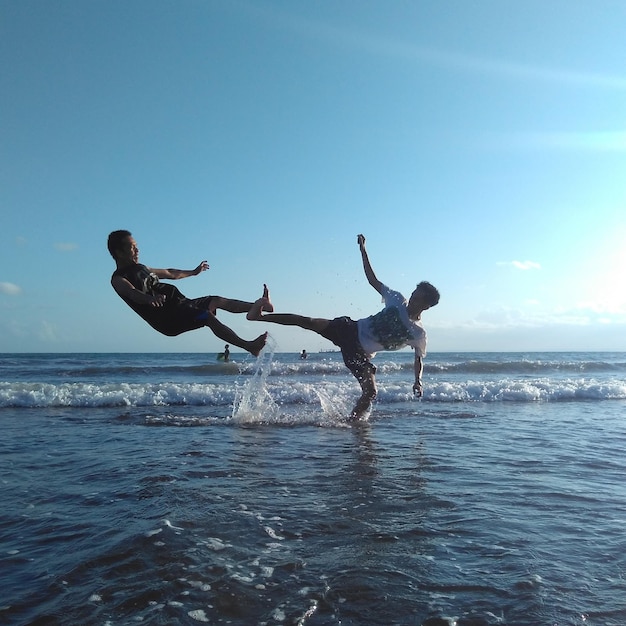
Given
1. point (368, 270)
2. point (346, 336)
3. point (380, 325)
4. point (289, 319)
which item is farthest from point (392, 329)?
point (289, 319)

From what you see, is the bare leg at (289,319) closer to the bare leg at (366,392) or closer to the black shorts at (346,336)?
the black shorts at (346,336)

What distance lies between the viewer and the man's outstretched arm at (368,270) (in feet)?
26.7

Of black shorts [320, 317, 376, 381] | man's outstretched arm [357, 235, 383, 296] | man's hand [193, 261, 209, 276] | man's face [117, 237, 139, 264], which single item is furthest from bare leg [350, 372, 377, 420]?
man's face [117, 237, 139, 264]

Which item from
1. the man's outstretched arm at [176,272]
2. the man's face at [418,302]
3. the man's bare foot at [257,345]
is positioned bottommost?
the man's bare foot at [257,345]

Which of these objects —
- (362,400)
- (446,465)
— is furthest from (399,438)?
(446,465)

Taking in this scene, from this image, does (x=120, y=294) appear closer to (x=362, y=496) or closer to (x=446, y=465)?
(x=362, y=496)

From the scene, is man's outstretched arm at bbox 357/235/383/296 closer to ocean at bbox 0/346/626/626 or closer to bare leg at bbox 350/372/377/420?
bare leg at bbox 350/372/377/420

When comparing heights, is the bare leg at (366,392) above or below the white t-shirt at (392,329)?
below

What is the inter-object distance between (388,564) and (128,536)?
1949 mm

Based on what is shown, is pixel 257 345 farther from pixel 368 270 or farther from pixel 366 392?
pixel 366 392

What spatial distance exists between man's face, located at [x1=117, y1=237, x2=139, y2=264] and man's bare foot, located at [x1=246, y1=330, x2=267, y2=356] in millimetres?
1644

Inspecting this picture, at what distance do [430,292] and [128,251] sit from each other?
3.90 m

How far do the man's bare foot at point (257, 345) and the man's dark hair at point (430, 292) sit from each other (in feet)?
7.54

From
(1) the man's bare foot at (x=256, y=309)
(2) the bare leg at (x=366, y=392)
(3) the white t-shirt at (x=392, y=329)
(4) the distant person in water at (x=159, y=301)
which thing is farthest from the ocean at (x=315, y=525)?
(1) the man's bare foot at (x=256, y=309)
